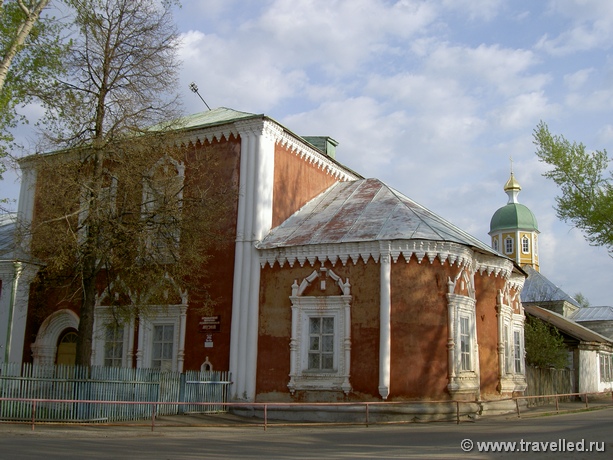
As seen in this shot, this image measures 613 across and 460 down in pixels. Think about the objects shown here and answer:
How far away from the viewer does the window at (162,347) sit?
2077 cm

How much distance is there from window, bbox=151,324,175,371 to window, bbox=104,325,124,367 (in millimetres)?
1152

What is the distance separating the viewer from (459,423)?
1762 cm

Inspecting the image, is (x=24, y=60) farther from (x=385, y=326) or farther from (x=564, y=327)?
(x=564, y=327)

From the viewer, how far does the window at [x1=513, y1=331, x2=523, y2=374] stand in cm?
2263

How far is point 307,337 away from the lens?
19.4 metres

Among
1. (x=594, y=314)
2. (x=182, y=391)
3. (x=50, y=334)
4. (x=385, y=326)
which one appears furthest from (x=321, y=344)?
(x=594, y=314)

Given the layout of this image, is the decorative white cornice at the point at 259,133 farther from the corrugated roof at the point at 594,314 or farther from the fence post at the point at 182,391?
the corrugated roof at the point at 594,314

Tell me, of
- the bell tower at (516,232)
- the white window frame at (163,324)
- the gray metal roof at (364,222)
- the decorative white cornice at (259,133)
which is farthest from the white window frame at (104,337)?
the bell tower at (516,232)

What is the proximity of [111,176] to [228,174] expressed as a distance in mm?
4380

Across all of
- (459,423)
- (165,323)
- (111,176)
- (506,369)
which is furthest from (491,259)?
(111,176)

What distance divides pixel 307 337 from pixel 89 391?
6.05m

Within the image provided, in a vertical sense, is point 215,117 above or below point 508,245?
below

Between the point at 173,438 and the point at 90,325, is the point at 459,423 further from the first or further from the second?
the point at 90,325

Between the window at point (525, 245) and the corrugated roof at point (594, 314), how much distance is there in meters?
14.7
